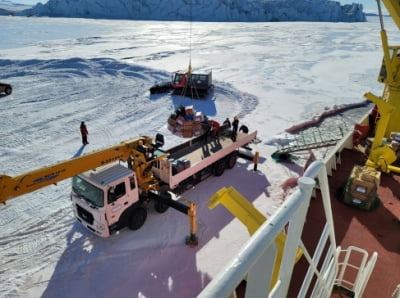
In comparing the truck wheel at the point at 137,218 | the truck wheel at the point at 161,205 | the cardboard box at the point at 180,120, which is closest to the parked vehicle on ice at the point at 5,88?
the cardboard box at the point at 180,120

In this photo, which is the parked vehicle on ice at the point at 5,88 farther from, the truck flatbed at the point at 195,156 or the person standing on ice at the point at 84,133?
the truck flatbed at the point at 195,156

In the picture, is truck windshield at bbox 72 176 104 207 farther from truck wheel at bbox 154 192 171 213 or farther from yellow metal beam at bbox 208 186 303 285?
yellow metal beam at bbox 208 186 303 285

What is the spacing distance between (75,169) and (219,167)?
19.7 feet

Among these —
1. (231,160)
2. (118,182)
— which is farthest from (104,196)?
(231,160)

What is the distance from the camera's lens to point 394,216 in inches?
298

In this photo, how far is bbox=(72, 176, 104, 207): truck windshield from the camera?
8.03 metres

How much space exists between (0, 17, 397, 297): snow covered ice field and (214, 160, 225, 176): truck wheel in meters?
0.31

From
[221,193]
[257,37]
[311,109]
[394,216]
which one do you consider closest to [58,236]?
[221,193]

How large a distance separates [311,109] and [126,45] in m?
29.8

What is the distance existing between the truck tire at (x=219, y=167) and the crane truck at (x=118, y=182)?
79 centimetres

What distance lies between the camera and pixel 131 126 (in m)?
16.5

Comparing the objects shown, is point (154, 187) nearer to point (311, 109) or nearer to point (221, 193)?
point (221, 193)

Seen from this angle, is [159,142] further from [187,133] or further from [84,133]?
[84,133]

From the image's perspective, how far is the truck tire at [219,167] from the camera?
1200cm
